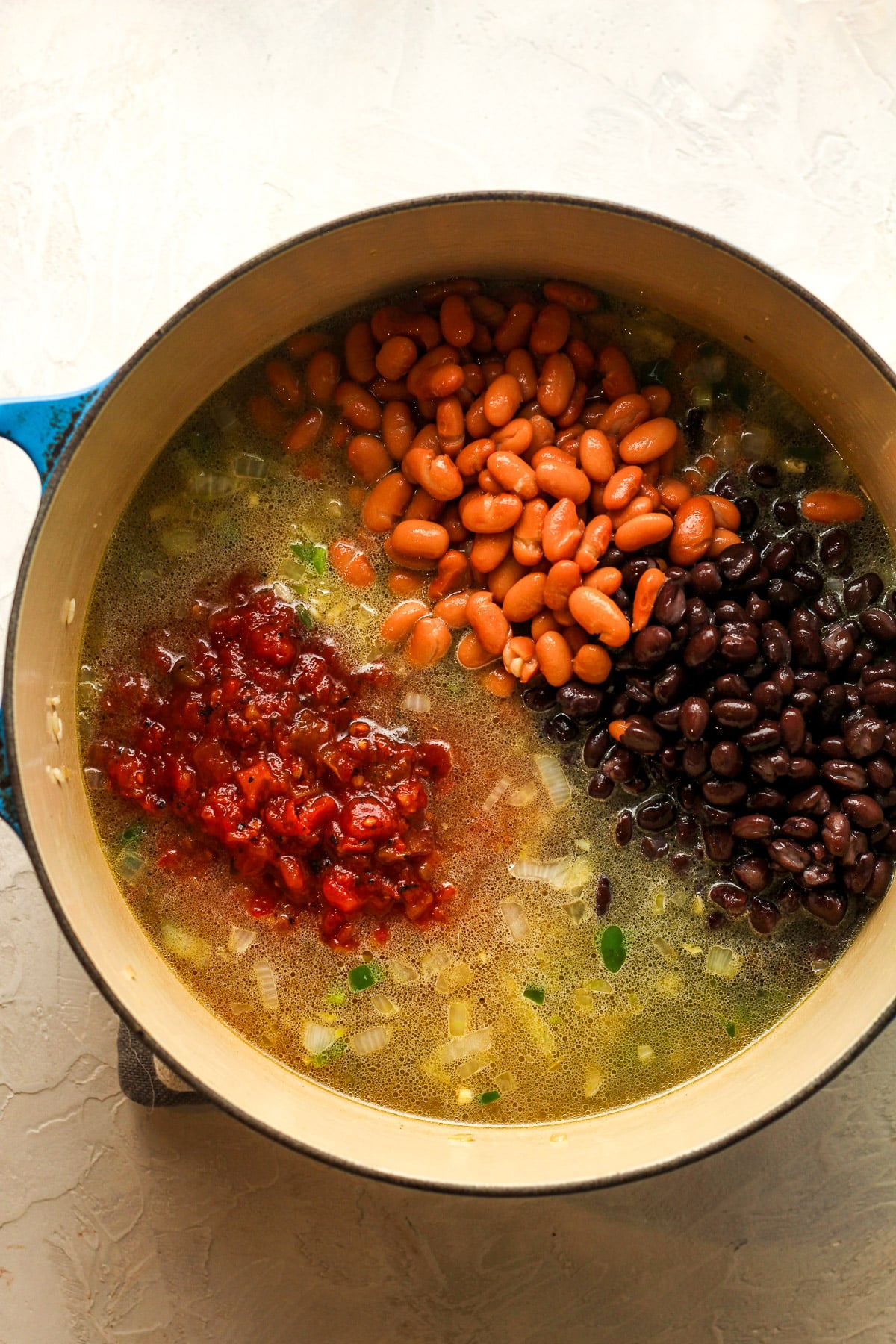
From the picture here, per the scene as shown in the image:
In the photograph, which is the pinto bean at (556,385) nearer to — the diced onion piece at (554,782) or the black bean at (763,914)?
the diced onion piece at (554,782)

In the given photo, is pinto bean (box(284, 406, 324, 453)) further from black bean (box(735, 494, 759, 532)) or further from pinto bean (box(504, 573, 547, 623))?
black bean (box(735, 494, 759, 532))

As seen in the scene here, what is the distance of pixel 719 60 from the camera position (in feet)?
4.80

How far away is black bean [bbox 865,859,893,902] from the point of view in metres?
1.33

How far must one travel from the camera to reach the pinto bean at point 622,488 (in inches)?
52.7

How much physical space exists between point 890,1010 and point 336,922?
68 centimetres

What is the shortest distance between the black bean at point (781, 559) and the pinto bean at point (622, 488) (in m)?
0.19

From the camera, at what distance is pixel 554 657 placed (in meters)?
1.35

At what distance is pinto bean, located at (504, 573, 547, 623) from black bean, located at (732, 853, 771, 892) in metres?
0.43

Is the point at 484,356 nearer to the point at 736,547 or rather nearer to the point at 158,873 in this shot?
the point at 736,547

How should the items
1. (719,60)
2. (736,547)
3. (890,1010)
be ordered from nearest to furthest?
(890,1010), (736,547), (719,60)

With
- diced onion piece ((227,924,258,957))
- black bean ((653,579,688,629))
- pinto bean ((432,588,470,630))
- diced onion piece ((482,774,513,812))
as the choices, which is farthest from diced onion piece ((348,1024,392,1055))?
black bean ((653,579,688,629))

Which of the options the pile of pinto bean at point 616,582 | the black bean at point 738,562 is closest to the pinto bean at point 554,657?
the pile of pinto bean at point 616,582

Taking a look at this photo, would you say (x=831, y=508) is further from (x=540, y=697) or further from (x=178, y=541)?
(x=178, y=541)

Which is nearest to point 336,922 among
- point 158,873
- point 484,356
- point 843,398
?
point 158,873
